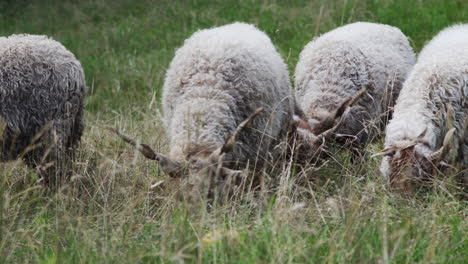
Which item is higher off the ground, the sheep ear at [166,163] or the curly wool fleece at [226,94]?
the curly wool fleece at [226,94]

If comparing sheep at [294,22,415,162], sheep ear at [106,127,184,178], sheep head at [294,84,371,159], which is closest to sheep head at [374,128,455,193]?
sheep head at [294,84,371,159]

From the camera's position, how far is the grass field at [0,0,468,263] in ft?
10.5

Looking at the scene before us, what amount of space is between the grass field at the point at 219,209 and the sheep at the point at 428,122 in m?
0.15

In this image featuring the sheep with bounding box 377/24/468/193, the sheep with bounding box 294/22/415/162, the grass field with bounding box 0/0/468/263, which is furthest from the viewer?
the sheep with bounding box 294/22/415/162

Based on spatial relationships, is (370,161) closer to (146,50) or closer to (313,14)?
(313,14)

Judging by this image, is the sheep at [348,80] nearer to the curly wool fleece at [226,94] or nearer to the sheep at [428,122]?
the curly wool fleece at [226,94]

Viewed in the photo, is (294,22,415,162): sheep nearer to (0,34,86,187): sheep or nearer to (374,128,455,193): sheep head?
(374,128,455,193): sheep head

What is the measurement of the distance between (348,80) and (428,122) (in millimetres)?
1505

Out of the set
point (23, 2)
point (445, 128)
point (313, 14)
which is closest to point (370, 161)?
point (445, 128)

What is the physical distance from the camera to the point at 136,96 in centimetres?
873

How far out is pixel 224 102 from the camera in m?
4.70

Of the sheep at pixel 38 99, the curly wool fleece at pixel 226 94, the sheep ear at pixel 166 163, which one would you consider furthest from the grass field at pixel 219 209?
the curly wool fleece at pixel 226 94

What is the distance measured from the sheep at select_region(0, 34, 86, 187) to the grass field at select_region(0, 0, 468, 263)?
20cm

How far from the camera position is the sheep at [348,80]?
560 centimetres
